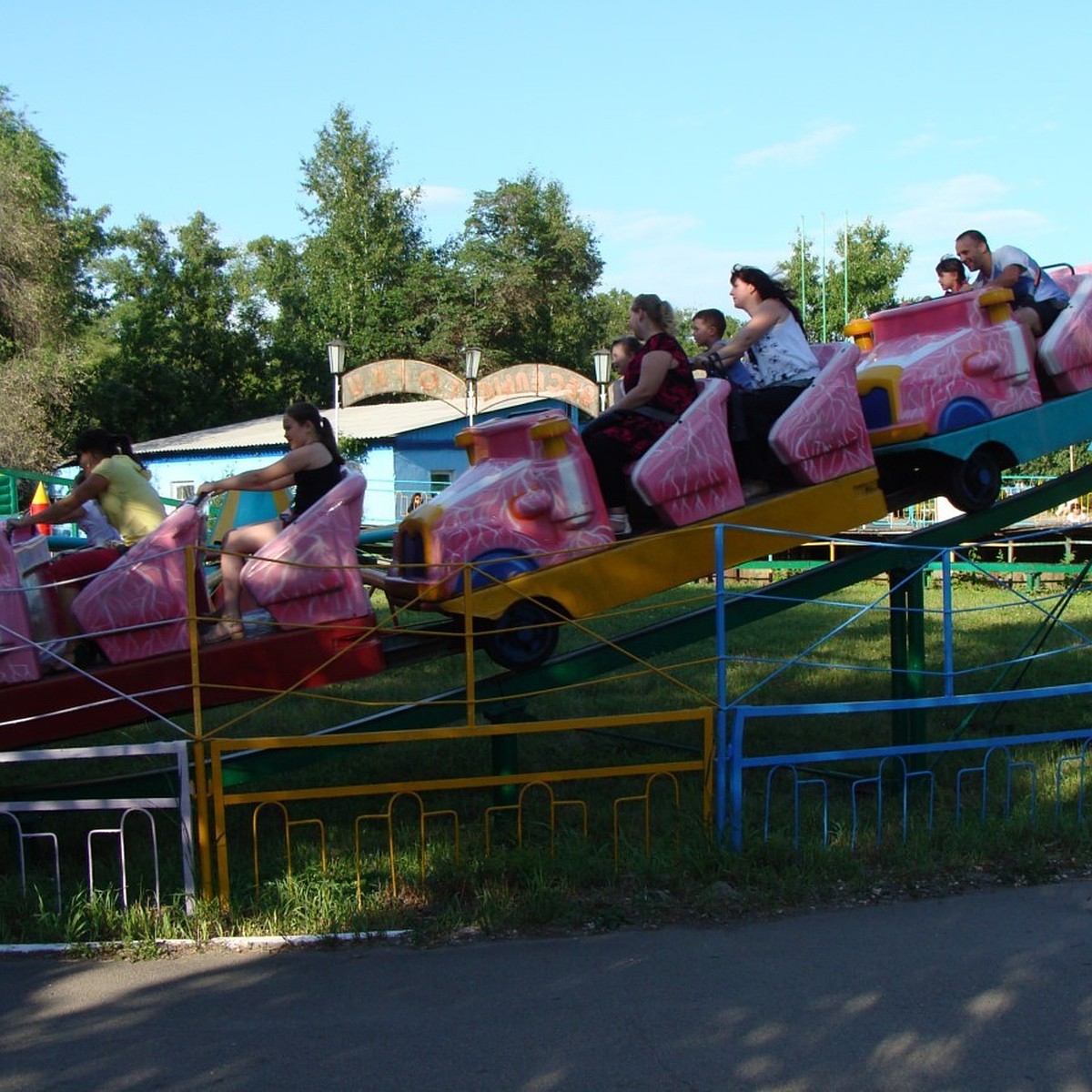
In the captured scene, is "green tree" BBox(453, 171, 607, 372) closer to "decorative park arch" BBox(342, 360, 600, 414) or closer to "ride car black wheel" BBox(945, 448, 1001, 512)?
"decorative park arch" BBox(342, 360, 600, 414)

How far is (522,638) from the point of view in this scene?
6062 millimetres

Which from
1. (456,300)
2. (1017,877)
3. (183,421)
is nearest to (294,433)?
(1017,877)

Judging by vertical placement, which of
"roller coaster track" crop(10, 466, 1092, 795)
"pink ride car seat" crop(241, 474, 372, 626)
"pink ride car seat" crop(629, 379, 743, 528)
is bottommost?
"roller coaster track" crop(10, 466, 1092, 795)

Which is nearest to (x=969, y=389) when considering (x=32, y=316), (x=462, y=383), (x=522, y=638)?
(x=522, y=638)

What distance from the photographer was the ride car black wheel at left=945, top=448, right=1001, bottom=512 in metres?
6.80

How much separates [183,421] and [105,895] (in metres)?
35.8

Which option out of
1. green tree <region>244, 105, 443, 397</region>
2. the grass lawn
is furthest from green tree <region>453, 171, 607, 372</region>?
the grass lawn

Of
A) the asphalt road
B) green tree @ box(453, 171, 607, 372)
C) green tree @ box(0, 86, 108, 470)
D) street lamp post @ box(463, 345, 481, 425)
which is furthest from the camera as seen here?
green tree @ box(453, 171, 607, 372)

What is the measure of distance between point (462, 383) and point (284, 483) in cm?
1946

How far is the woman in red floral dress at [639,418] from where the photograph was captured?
630cm

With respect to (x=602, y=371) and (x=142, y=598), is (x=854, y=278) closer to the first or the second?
(x=602, y=371)

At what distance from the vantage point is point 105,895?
5160 mm

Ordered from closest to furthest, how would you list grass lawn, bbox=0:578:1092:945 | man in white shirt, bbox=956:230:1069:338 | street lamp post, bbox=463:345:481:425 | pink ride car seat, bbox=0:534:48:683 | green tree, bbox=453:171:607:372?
1. grass lawn, bbox=0:578:1092:945
2. pink ride car seat, bbox=0:534:48:683
3. man in white shirt, bbox=956:230:1069:338
4. street lamp post, bbox=463:345:481:425
5. green tree, bbox=453:171:607:372

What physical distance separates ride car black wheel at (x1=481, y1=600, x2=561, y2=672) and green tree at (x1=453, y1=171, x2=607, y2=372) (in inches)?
1445
